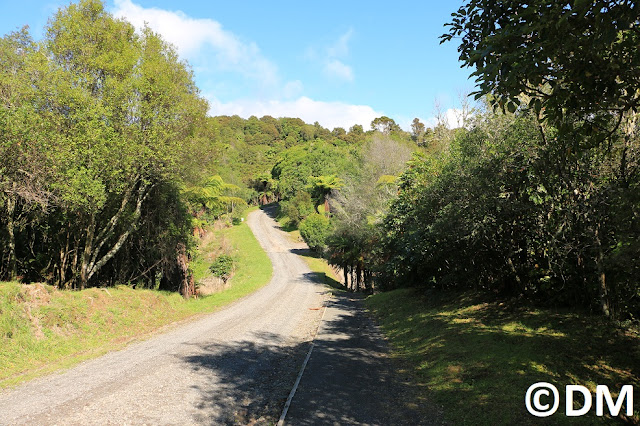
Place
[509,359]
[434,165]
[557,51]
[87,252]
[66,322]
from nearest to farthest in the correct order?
1. [557,51]
2. [509,359]
3. [66,322]
4. [87,252]
5. [434,165]

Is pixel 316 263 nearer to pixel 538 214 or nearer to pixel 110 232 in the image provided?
pixel 110 232

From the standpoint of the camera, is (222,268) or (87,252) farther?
(222,268)

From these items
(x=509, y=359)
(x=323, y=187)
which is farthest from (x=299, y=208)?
(x=509, y=359)

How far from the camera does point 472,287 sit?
1812 cm

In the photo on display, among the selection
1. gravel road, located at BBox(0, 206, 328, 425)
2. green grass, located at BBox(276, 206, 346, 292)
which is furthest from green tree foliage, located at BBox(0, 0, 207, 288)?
green grass, located at BBox(276, 206, 346, 292)

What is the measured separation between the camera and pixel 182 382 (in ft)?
31.5

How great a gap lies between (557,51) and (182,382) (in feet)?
32.8

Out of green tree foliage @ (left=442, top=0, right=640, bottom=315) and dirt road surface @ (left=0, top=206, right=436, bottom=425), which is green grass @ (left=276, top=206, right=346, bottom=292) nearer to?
dirt road surface @ (left=0, top=206, right=436, bottom=425)

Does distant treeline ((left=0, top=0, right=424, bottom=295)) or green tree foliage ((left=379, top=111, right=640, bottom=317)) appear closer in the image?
green tree foliage ((left=379, top=111, right=640, bottom=317))

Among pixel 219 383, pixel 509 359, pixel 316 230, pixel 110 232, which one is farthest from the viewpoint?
pixel 316 230

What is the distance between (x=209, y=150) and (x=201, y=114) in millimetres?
1958

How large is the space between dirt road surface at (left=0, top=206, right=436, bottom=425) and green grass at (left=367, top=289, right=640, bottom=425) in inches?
46.3

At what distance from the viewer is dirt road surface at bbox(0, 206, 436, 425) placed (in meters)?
7.57

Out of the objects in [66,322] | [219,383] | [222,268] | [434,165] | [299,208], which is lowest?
[219,383]
